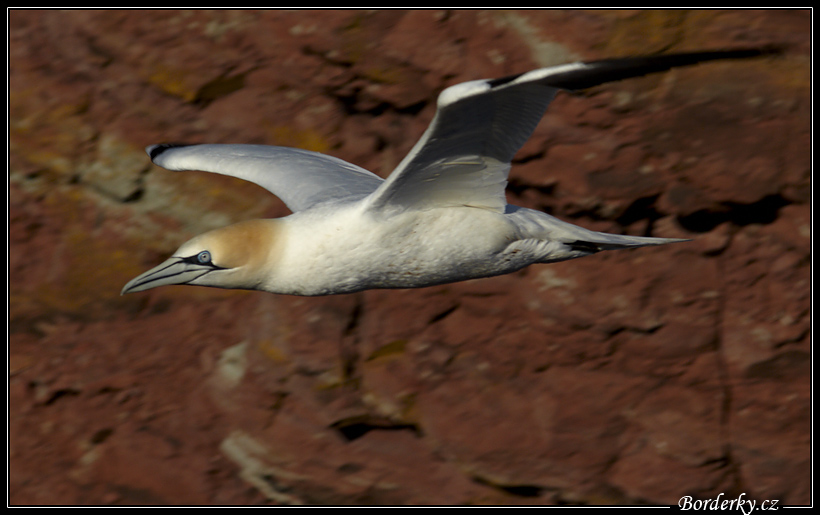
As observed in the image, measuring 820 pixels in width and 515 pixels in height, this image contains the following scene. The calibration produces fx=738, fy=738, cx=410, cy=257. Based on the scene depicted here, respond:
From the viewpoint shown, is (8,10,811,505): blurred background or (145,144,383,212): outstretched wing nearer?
(145,144,383,212): outstretched wing

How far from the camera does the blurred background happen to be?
5.24 meters

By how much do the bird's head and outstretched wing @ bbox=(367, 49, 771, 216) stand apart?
1.89 feet

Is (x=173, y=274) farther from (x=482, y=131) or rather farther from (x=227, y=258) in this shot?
(x=482, y=131)

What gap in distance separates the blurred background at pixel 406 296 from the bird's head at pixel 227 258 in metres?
2.08

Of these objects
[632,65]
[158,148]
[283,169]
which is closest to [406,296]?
[283,169]

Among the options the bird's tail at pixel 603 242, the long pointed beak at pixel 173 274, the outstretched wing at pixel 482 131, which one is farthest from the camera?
the bird's tail at pixel 603 242

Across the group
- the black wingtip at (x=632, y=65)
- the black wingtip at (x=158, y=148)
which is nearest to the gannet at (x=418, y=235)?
the black wingtip at (x=632, y=65)

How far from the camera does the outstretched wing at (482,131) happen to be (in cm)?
265

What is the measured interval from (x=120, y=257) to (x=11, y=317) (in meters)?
1.10

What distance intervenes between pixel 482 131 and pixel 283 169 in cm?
169

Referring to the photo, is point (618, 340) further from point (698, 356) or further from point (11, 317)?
point (11, 317)

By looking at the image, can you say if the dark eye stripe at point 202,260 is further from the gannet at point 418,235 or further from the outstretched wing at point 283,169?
the outstretched wing at point 283,169

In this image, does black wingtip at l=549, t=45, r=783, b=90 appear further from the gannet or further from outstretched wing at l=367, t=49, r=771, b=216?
the gannet

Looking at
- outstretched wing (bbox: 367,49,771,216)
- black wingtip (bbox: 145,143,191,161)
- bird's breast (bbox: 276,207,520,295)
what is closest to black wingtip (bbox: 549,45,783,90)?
outstretched wing (bbox: 367,49,771,216)
